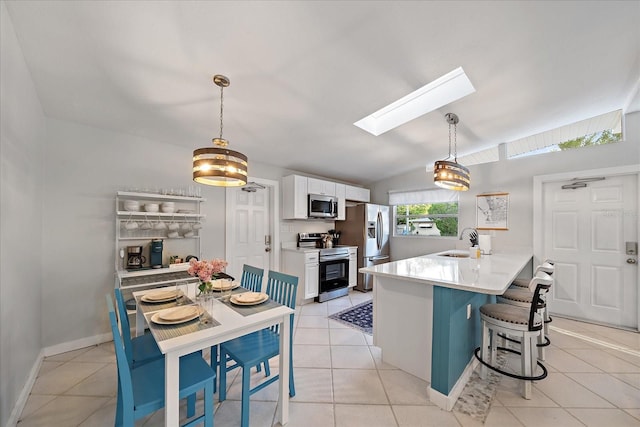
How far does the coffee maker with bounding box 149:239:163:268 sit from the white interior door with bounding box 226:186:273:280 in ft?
3.14

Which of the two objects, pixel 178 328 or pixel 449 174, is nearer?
pixel 178 328

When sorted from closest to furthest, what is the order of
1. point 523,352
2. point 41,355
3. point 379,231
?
point 523,352 → point 41,355 → point 379,231

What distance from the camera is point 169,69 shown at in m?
1.99

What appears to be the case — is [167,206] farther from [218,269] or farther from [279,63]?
[279,63]

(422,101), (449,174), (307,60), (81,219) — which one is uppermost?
(422,101)

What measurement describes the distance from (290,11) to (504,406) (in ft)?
10.3

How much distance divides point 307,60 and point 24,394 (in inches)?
132

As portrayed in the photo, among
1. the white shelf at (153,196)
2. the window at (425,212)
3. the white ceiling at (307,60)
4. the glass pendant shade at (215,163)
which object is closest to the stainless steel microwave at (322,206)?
the white ceiling at (307,60)

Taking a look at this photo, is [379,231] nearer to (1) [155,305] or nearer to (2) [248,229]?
(2) [248,229]

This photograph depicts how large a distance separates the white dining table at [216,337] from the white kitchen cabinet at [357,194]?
375 centimetres

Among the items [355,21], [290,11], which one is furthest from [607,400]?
[290,11]

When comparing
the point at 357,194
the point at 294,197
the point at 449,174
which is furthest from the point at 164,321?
the point at 357,194

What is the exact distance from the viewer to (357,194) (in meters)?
5.48

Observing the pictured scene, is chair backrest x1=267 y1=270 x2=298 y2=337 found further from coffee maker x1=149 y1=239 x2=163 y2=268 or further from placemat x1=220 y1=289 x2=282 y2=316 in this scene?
coffee maker x1=149 y1=239 x2=163 y2=268
